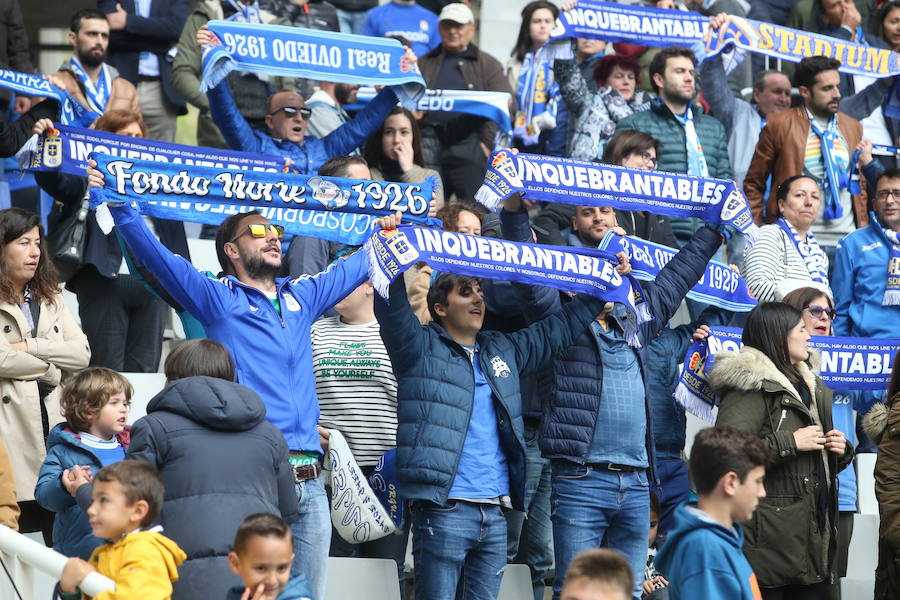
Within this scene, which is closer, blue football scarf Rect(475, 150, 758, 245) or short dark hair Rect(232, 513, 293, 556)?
short dark hair Rect(232, 513, 293, 556)

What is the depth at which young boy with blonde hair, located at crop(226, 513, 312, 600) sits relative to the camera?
4.97 meters

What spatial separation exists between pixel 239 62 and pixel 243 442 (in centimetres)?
437

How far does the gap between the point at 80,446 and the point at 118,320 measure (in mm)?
2836

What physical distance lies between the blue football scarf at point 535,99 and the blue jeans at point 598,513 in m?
4.96

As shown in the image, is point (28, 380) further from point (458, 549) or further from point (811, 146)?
point (811, 146)

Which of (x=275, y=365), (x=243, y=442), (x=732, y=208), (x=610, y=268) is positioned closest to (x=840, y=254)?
(x=732, y=208)

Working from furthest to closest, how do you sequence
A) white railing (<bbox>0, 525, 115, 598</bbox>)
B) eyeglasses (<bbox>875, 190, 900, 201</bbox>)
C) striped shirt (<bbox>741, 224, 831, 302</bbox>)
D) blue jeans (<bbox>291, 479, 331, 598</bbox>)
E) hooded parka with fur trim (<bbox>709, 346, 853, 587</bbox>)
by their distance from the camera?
1. eyeglasses (<bbox>875, 190, 900, 201</bbox>)
2. striped shirt (<bbox>741, 224, 831, 302</bbox>)
3. hooded parka with fur trim (<bbox>709, 346, 853, 587</bbox>)
4. blue jeans (<bbox>291, 479, 331, 598</bbox>)
5. white railing (<bbox>0, 525, 115, 598</bbox>)

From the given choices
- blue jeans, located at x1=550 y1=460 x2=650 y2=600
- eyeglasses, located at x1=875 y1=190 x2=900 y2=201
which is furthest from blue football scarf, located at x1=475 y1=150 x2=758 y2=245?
eyeglasses, located at x1=875 y1=190 x2=900 y2=201

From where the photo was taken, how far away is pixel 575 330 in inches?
278

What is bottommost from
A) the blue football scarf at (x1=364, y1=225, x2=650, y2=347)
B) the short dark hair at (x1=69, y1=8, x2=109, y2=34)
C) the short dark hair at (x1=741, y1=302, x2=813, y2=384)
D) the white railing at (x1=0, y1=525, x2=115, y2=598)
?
the white railing at (x1=0, y1=525, x2=115, y2=598)

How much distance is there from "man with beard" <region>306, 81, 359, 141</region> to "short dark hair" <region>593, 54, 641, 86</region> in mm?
1998

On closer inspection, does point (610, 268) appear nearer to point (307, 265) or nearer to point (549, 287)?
point (549, 287)

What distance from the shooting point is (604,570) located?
4621 millimetres

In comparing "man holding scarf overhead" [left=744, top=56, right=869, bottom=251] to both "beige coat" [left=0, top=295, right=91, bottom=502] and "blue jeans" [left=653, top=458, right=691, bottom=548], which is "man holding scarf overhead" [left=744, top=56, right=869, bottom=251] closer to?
"blue jeans" [left=653, top=458, right=691, bottom=548]
